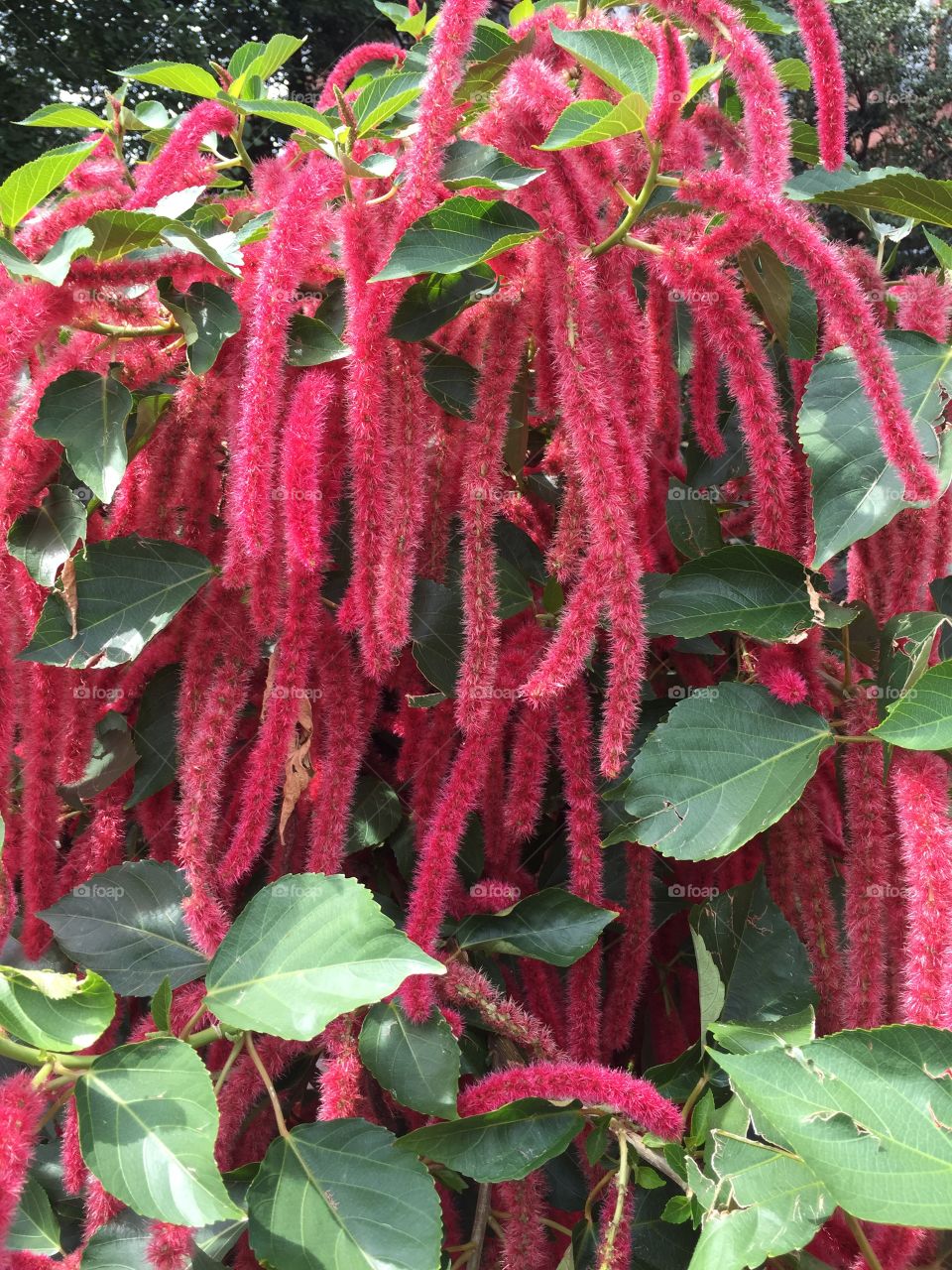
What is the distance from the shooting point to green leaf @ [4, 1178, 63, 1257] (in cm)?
94

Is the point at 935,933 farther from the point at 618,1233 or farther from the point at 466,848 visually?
the point at 466,848

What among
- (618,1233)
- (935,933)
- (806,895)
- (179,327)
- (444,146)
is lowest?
(618,1233)

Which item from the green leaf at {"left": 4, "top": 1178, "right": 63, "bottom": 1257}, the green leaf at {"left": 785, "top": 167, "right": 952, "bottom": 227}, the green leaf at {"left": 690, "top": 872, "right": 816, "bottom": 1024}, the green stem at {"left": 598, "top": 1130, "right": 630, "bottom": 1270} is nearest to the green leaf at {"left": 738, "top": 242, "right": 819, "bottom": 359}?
the green leaf at {"left": 785, "top": 167, "right": 952, "bottom": 227}

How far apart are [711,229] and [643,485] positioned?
0.24 meters

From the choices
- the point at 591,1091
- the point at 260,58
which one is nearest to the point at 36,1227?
the point at 591,1091

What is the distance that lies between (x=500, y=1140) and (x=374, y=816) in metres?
0.34

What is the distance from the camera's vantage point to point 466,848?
1109 mm

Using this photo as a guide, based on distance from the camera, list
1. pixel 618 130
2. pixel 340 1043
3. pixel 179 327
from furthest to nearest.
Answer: pixel 179 327
pixel 340 1043
pixel 618 130

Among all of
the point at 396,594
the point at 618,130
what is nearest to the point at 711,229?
the point at 618,130

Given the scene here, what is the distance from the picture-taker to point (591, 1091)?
2.85ft

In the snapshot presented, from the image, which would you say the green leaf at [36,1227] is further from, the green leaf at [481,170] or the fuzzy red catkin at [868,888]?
the green leaf at [481,170]

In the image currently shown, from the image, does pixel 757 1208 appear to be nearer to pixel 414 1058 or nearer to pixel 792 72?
pixel 414 1058

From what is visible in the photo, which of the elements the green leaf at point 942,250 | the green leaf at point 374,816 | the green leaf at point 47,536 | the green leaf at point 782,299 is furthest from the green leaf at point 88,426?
the green leaf at point 942,250

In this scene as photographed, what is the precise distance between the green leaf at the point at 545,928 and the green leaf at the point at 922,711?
0.29 metres
